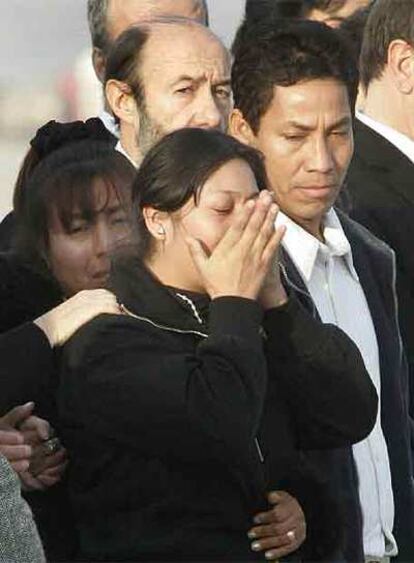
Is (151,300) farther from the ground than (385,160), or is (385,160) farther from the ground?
(151,300)

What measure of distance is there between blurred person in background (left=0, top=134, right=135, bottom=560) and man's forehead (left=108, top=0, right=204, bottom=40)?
2.94 feet

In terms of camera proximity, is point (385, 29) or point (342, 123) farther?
point (385, 29)

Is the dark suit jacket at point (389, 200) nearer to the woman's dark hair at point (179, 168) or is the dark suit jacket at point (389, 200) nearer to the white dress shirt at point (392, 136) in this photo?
the white dress shirt at point (392, 136)

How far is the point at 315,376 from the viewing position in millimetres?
3371

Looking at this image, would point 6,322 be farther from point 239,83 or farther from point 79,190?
point 239,83

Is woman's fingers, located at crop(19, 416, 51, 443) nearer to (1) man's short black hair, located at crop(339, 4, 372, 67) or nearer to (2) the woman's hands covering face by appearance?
(2) the woman's hands covering face

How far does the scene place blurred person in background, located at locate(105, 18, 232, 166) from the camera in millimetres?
4172

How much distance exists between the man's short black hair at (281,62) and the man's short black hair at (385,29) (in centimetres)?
74

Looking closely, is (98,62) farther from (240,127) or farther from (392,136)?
(240,127)

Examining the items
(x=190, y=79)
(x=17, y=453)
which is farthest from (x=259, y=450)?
(x=190, y=79)

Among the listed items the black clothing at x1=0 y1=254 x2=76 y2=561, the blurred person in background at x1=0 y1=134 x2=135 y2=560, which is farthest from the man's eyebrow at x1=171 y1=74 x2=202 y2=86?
the black clothing at x1=0 y1=254 x2=76 y2=561

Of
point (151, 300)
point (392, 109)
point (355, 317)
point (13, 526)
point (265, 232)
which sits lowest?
point (355, 317)

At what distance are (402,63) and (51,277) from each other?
4.73 feet

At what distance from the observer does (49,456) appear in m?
3.44
